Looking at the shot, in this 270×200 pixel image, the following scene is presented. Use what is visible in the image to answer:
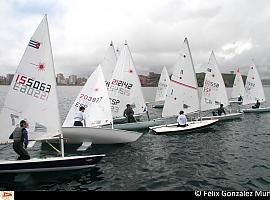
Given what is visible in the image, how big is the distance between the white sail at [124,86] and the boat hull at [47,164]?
38.7 feet

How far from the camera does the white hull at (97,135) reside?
575 inches

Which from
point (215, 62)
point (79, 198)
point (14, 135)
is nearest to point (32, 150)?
point (14, 135)

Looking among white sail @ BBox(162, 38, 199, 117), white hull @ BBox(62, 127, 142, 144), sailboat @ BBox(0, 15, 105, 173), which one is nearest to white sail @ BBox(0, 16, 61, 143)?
sailboat @ BBox(0, 15, 105, 173)

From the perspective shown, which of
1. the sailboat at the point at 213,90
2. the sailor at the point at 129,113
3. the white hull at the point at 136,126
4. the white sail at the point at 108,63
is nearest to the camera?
the white hull at the point at 136,126

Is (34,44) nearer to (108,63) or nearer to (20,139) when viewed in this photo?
(20,139)

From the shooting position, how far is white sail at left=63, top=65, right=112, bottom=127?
17.3m

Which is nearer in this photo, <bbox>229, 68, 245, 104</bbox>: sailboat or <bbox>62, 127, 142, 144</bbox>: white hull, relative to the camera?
<bbox>62, 127, 142, 144</bbox>: white hull

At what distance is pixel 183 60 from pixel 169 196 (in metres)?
17.0

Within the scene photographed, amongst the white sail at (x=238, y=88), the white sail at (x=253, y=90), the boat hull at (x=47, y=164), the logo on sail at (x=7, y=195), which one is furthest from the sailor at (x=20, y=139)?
the white sail at (x=238, y=88)

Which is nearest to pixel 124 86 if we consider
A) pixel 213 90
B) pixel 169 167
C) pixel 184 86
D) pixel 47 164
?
pixel 184 86

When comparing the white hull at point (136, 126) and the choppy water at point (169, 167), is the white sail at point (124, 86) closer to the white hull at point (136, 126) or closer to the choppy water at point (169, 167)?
the white hull at point (136, 126)

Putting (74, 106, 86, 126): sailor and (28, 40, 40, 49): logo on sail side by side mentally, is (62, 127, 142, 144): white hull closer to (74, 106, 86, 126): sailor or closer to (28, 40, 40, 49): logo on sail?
(74, 106, 86, 126): sailor

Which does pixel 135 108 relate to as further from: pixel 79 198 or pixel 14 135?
pixel 79 198


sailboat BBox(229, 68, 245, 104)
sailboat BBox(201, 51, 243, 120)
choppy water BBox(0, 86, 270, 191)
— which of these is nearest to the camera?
choppy water BBox(0, 86, 270, 191)
